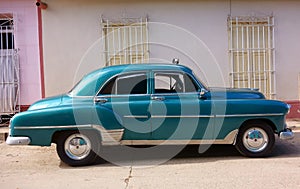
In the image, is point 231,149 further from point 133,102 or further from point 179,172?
point 133,102

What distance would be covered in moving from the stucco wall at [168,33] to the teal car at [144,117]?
296 cm

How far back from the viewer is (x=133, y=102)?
620 centimetres

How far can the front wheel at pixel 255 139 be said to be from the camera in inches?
252

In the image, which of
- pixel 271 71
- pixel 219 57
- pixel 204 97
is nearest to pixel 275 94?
pixel 271 71

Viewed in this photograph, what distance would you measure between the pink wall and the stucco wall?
303 millimetres

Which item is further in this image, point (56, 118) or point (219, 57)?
point (219, 57)

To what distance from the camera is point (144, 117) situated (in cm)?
616

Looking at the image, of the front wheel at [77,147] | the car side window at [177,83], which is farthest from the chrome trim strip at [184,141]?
the car side window at [177,83]

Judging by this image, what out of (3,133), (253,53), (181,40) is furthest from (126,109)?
(253,53)

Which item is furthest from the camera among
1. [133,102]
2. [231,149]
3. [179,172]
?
[231,149]

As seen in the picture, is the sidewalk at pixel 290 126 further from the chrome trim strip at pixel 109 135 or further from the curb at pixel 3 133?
the chrome trim strip at pixel 109 135

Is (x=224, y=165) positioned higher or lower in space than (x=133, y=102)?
lower

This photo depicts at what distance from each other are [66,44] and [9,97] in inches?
78.0

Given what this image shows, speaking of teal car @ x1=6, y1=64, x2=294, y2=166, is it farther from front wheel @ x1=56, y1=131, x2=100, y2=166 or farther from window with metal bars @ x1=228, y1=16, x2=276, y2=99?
window with metal bars @ x1=228, y1=16, x2=276, y2=99
